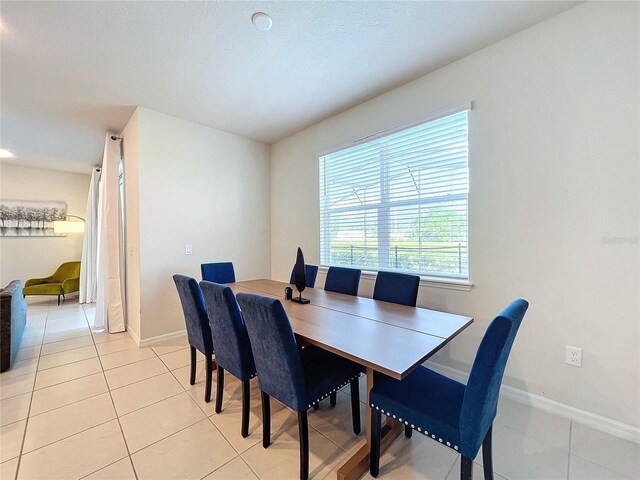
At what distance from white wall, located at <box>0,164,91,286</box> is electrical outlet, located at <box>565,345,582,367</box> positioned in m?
7.80

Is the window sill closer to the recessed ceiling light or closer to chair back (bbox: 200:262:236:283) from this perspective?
chair back (bbox: 200:262:236:283)

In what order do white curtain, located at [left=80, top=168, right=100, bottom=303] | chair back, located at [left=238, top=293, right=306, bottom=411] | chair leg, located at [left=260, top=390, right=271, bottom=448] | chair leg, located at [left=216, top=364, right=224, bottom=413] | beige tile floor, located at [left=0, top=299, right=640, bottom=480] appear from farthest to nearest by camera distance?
white curtain, located at [left=80, top=168, right=100, bottom=303]
chair leg, located at [left=216, top=364, right=224, bottom=413]
chair leg, located at [left=260, top=390, right=271, bottom=448]
beige tile floor, located at [left=0, top=299, right=640, bottom=480]
chair back, located at [left=238, top=293, right=306, bottom=411]

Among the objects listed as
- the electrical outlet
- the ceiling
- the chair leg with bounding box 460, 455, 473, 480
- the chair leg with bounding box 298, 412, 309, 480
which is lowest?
the chair leg with bounding box 298, 412, 309, 480

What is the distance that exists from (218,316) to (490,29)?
9.20 ft

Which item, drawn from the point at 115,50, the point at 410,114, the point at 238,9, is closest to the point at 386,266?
the point at 410,114

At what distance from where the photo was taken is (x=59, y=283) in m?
5.01

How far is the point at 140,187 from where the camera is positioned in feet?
9.87

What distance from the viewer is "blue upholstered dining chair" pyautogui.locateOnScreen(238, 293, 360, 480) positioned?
132 cm

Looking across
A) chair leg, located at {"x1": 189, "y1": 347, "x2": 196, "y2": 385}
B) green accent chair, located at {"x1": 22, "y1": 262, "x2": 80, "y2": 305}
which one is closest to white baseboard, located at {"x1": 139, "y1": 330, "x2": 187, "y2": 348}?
chair leg, located at {"x1": 189, "y1": 347, "x2": 196, "y2": 385}

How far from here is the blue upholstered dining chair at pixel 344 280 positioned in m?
2.56

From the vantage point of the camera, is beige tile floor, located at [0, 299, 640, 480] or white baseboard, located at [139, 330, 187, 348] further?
white baseboard, located at [139, 330, 187, 348]

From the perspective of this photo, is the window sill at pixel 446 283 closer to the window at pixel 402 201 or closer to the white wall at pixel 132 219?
the window at pixel 402 201

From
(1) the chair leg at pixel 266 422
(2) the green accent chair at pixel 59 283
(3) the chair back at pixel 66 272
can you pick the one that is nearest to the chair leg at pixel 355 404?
(1) the chair leg at pixel 266 422

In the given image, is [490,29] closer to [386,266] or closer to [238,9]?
[238,9]
